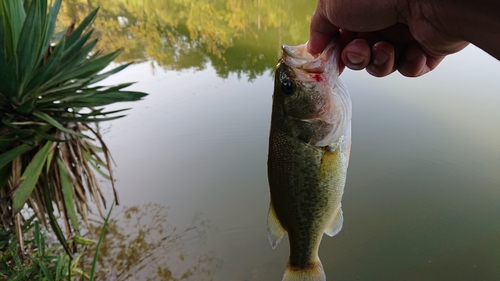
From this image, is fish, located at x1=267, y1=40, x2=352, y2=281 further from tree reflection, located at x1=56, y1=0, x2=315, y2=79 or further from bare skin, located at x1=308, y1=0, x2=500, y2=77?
tree reflection, located at x1=56, y1=0, x2=315, y2=79

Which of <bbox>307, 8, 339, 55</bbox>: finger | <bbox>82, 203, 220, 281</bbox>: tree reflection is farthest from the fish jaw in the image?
<bbox>82, 203, 220, 281</bbox>: tree reflection

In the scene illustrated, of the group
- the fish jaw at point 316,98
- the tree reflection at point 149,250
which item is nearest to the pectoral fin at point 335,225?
the fish jaw at point 316,98

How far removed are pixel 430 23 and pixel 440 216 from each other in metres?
3.12

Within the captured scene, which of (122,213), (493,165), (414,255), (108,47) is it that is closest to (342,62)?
(414,255)

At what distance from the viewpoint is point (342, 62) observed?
1.54m

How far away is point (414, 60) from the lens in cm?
165

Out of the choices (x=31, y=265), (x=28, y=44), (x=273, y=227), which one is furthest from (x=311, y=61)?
(x=31, y=265)

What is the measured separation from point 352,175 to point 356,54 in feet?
9.75

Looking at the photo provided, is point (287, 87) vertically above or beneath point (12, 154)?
above

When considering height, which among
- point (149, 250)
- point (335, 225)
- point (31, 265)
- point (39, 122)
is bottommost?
point (149, 250)

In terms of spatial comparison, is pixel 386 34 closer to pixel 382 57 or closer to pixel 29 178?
pixel 382 57

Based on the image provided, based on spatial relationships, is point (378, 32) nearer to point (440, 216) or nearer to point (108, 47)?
point (440, 216)

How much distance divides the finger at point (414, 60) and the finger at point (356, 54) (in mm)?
311

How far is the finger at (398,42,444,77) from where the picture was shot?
1.63 meters
